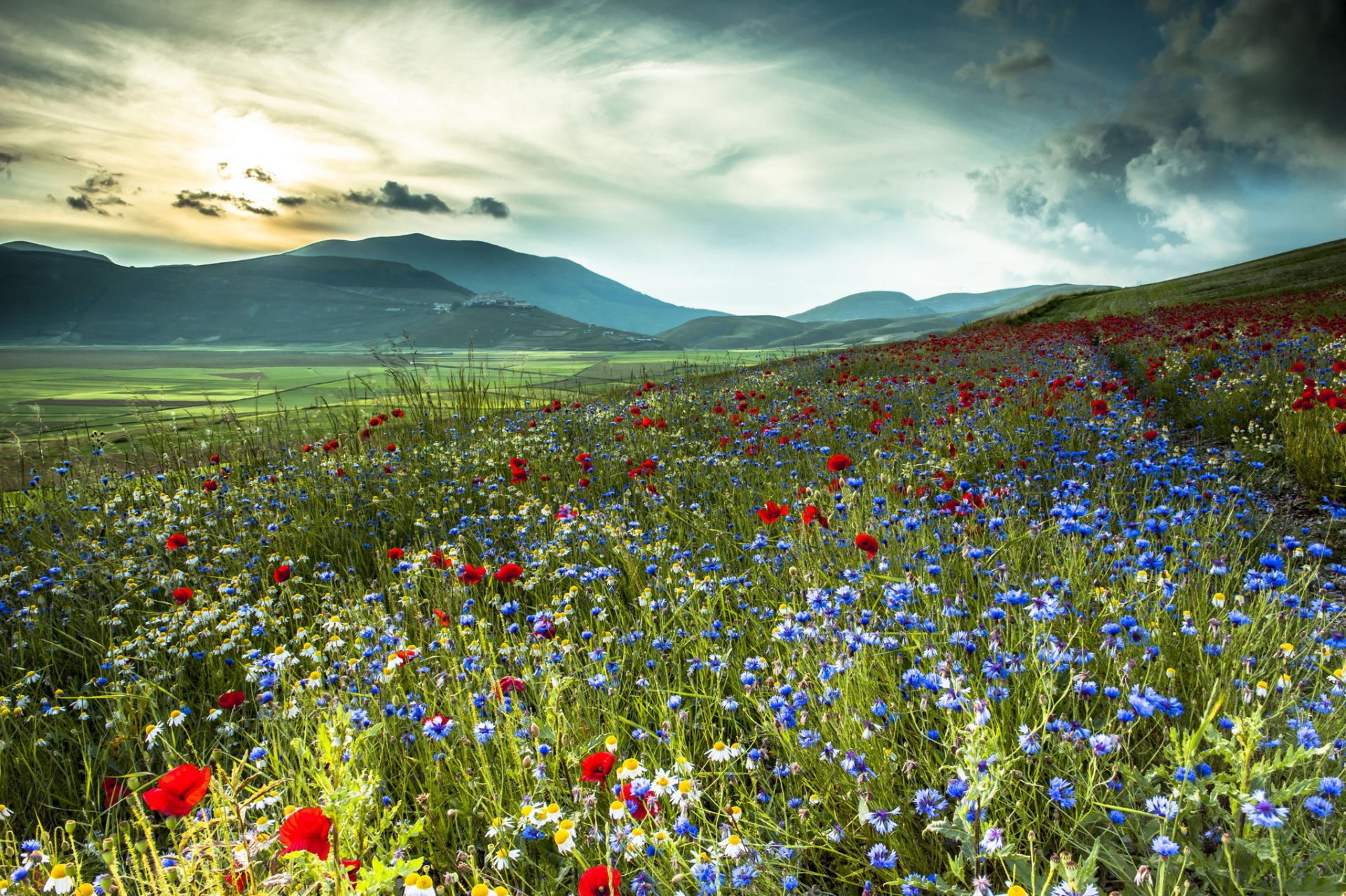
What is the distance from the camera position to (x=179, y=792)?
1.22 meters

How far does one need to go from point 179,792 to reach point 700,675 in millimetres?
1840

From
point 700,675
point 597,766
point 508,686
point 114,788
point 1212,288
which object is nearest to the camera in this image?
point 597,766

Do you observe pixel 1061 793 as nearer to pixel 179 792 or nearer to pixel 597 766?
pixel 597 766

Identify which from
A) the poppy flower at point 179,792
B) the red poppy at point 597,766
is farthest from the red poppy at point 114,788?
the red poppy at point 597,766

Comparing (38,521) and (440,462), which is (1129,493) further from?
(38,521)

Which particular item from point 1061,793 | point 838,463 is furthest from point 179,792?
point 838,463

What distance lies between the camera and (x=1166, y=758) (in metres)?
1.93

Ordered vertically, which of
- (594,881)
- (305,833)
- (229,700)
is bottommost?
(229,700)

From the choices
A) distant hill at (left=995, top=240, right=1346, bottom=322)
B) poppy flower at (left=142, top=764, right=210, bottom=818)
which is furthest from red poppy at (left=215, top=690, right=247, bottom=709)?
distant hill at (left=995, top=240, right=1346, bottom=322)

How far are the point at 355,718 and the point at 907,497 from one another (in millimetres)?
3250

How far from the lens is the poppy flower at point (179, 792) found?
3.81 ft

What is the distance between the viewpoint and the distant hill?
102ft

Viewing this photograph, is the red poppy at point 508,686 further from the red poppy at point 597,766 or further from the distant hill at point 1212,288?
the distant hill at point 1212,288

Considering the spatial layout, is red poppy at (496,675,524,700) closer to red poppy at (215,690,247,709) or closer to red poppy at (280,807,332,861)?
→ red poppy at (215,690,247,709)
